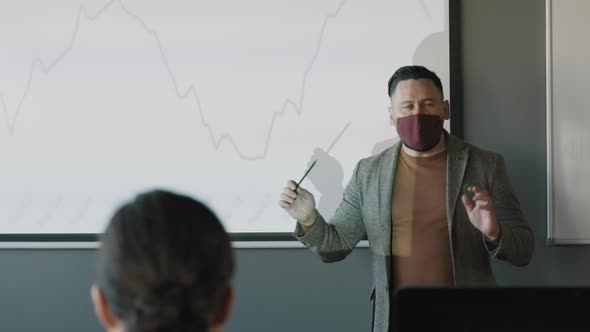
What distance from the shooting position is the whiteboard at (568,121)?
8.79 feet

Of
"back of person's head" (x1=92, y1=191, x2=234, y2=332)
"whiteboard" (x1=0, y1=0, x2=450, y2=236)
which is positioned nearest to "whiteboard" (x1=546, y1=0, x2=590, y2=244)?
"whiteboard" (x1=0, y1=0, x2=450, y2=236)

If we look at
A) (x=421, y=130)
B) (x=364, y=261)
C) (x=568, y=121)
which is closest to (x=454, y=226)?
(x=421, y=130)

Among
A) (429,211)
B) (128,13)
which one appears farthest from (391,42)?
(128,13)

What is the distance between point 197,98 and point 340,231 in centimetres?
85

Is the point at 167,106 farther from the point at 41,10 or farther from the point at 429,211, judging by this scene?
the point at 429,211

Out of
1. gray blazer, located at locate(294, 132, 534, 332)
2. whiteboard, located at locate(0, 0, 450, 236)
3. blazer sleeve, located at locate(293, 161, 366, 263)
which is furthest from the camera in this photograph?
whiteboard, located at locate(0, 0, 450, 236)

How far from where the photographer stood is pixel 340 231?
2471 mm

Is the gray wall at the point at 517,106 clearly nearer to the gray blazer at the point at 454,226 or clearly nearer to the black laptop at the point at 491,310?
the gray blazer at the point at 454,226

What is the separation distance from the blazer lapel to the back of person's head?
1.41 meters

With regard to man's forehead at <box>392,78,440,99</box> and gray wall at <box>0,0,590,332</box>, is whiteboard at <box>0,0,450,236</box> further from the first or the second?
man's forehead at <box>392,78,440,99</box>

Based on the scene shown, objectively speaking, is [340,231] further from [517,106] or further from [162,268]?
[162,268]

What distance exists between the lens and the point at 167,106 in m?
2.91

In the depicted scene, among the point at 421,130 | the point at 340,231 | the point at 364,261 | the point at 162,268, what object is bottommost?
the point at 364,261

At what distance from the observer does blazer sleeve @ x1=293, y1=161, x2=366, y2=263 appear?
92.9 inches
